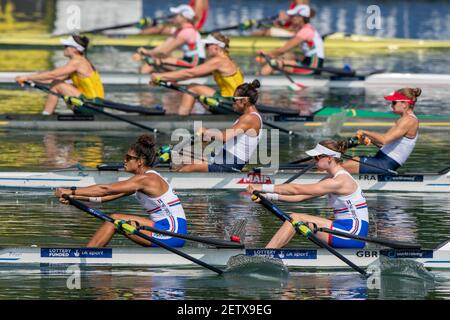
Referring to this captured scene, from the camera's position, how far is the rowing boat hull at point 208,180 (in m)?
23.2

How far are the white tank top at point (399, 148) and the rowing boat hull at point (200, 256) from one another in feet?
16.2

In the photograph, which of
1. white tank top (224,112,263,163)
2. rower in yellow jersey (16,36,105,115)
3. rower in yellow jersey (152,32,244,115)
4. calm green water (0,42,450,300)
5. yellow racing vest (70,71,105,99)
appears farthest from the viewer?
yellow racing vest (70,71,105,99)

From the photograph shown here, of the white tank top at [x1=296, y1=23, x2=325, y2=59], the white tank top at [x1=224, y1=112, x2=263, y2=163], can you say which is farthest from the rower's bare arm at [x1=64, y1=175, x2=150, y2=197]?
the white tank top at [x1=296, y1=23, x2=325, y2=59]

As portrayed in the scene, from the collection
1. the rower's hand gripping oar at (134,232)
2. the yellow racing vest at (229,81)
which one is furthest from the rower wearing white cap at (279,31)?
the rower's hand gripping oar at (134,232)

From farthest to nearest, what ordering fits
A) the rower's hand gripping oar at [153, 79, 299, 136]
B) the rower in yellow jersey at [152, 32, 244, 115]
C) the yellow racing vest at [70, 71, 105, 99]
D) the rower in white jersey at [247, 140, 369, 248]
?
the yellow racing vest at [70, 71, 105, 99], the rower in yellow jersey at [152, 32, 244, 115], the rower's hand gripping oar at [153, 79, 299, 136], the rower in white jersey at [247, 140, 369, 248]

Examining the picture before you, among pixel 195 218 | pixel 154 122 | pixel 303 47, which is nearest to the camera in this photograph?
pixel 195 218

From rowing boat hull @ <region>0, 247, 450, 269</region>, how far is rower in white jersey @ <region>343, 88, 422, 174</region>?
13.5ft

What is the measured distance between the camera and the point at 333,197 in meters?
18.7

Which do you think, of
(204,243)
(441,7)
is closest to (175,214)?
(204,243)

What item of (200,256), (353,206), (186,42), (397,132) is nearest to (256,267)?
(200,256)

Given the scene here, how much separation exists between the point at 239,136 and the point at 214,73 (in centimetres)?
592

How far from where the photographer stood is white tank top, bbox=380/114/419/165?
75.8 ft

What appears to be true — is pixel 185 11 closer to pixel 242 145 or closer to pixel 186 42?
pixel 186 42

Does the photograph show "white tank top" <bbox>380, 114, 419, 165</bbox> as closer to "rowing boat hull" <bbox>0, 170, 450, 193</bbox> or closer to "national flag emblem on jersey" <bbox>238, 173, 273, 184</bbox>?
"rowing boat hull" <bbox>0, 170, 450, 193</bbox>
